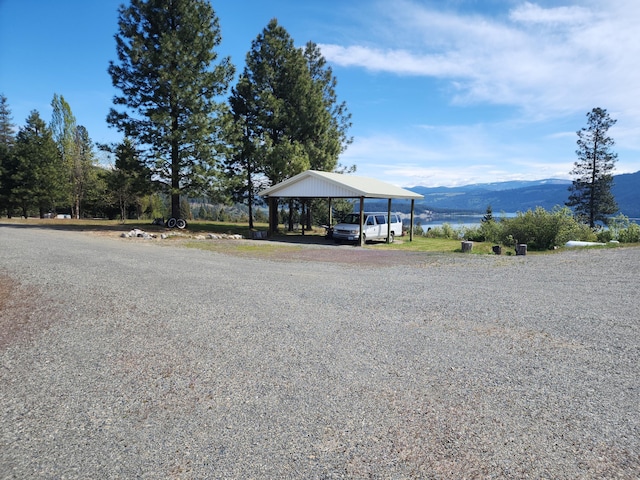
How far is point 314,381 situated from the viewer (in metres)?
3.94

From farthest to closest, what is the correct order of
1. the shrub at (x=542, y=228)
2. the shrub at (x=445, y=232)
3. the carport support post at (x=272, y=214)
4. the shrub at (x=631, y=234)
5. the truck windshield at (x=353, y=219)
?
the shrub at (x=445, y=232), the carport support post at (x=272, y=214), the truck windshield at (x=353, y=219), the shrub at (x=631, y=234), the shrub at (x=542, y=228)

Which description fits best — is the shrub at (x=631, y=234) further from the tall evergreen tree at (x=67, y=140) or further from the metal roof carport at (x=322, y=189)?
the tall evergreen tree at (x=67, y=140)

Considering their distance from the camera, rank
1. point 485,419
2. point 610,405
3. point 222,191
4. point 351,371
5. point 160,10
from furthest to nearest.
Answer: point 222,191, point 160,10, point 351,371, point 610,405, point 485,419

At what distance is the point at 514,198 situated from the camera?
502ft

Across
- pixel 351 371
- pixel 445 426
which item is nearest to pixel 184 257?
pixel 351 371

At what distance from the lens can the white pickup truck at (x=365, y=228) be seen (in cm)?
1991

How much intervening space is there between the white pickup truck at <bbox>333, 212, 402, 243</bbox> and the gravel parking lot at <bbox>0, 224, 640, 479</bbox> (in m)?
11.7

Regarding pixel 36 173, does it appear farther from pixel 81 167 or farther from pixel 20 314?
pixel 20 314

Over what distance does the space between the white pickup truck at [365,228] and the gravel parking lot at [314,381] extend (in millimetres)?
11667

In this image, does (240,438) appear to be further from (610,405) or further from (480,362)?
(610,405)

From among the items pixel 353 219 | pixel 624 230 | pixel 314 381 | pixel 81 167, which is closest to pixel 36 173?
pixel 81 167

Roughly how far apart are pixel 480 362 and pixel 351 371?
1604 mm

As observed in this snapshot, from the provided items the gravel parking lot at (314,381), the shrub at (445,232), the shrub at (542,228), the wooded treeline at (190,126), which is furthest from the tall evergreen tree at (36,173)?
the shrub at (542,228)

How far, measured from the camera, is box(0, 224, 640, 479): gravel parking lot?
2752mm
